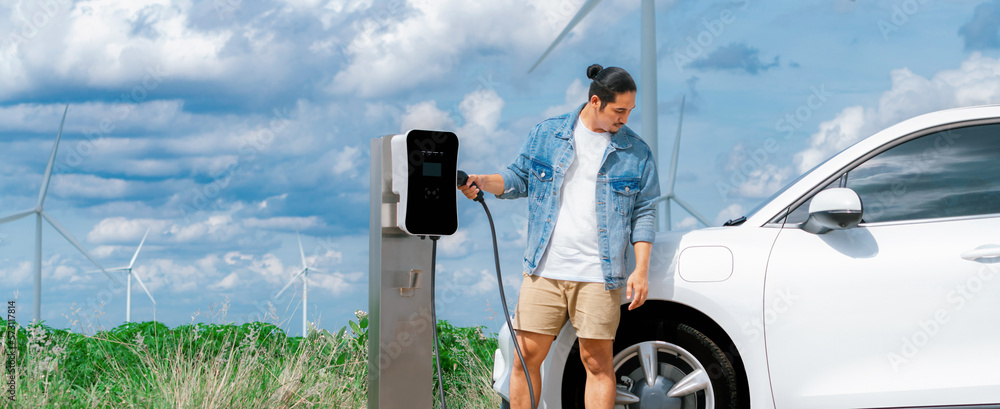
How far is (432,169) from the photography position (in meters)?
3.27

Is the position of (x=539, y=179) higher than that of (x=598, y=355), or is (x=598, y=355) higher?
(x=539, y=179)

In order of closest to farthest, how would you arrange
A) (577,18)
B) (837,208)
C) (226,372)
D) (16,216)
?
(837,208) < (226,372) < (577,18) < (16,216)

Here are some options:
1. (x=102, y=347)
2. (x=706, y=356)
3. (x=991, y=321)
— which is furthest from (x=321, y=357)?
(x=991, y=321)

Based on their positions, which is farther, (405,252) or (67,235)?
(67,235)

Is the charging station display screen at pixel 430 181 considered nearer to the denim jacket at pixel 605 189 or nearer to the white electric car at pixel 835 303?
the denim jacket at pixel 605 189

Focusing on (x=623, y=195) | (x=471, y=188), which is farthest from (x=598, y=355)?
(x=471, y=188)

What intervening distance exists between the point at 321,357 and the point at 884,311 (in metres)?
3.78

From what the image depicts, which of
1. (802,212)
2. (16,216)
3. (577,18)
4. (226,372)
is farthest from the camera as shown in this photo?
(16,216)

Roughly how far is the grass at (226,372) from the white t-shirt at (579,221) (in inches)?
36.1

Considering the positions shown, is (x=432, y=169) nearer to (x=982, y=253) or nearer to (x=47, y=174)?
(x=982, y=253)

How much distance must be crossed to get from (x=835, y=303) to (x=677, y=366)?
74 centimetres

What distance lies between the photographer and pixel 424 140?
326 cm

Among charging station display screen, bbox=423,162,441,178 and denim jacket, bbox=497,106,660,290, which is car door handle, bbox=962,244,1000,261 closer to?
denim jacket, bbox=497,106,660,290
